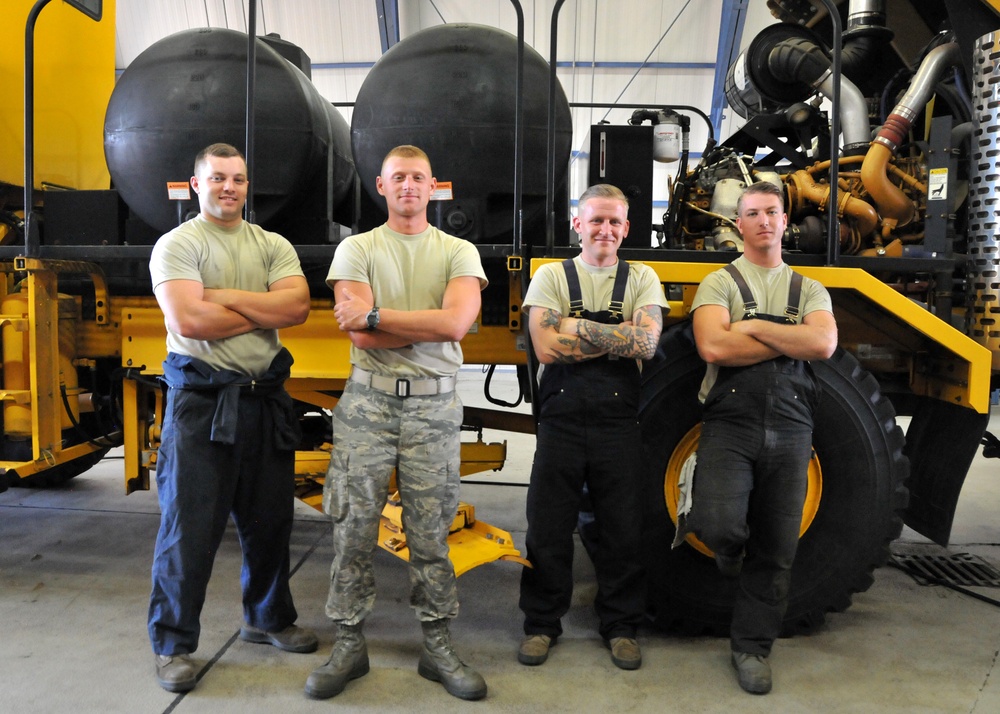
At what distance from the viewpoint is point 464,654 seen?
2.88m

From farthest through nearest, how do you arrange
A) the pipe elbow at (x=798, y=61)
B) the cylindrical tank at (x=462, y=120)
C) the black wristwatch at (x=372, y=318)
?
the pipe elbow at (x=798, y=61) → the cylindrical tank at (x=462, y=120) → the black wristwatch at (x=372, y=318)

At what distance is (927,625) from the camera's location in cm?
321

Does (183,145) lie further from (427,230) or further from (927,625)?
(927,625)

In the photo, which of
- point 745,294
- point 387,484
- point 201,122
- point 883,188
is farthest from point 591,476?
point 201,122

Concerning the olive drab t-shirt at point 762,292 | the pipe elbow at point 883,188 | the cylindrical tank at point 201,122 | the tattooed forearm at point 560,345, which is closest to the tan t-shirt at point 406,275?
the tattooed forearm at point 560,345

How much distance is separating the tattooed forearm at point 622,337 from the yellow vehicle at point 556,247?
39cm

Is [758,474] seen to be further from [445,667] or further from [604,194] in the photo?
[445,667]

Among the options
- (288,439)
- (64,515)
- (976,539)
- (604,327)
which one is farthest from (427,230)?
(976,539)

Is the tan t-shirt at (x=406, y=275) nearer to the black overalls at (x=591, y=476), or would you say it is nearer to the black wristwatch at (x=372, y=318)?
the black wristwatch at (x=372, y=318)

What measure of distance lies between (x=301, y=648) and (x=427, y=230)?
1.63 metres

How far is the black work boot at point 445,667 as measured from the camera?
8.36ft

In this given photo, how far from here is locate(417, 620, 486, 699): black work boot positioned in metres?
2.55

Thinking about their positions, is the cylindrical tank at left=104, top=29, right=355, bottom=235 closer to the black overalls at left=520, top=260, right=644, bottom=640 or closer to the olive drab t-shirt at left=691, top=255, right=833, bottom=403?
the black overalls at left=520, top=260, right=644, bottom=640

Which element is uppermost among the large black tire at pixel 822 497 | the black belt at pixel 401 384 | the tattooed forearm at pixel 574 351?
the tattooed forearm at pixel 574 351
